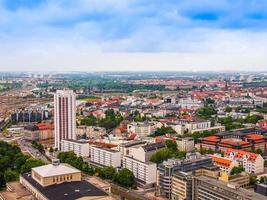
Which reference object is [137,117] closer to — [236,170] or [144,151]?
[144,151]

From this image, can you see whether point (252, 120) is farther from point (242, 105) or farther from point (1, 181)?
point (1, 181)

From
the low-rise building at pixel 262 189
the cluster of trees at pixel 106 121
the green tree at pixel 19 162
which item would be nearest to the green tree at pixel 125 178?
the green tree at pixel 19 162

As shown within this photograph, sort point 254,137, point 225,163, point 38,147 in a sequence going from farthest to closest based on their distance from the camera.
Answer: point 38,147 → point 254,137 → point 225,163

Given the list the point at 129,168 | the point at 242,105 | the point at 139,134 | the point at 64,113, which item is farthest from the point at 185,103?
the point at 129,168

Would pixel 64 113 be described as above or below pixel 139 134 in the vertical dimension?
above

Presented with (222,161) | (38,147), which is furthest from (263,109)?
(38,147)

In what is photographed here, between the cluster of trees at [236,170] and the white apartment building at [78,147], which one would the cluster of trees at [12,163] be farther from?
the cluster of trees at [236,170]
